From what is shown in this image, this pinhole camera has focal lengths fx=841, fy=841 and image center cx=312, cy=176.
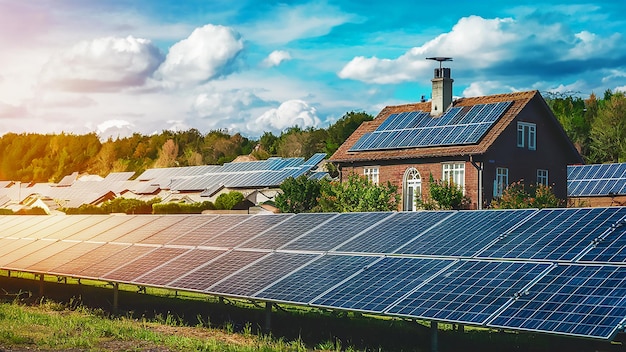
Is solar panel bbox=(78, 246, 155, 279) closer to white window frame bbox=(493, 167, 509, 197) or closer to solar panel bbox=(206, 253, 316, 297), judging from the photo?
solar panel bbox=(206, 253, 316, 297)

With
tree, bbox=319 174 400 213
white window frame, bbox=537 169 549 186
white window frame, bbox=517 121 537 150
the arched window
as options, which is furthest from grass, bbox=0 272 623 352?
white window frame, bbox=537 169 549 186

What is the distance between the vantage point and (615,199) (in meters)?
60.9

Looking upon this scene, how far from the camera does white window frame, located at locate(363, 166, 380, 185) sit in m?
54.8

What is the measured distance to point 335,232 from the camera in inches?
901

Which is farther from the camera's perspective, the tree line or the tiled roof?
the tree line

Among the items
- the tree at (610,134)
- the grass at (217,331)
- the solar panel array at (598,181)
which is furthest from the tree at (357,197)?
the tree at (610,134)

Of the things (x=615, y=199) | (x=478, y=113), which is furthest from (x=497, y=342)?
(x=615, y=199)

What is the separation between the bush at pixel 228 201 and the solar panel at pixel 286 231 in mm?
41033

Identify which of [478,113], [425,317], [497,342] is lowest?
[497,342]

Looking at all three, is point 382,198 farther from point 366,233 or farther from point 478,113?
point 366,233

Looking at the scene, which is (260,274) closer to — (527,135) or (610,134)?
(527,135)

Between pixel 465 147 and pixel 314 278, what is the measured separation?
1267 inches

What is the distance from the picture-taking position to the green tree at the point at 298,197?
5450cm

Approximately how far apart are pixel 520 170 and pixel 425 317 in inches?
1523
